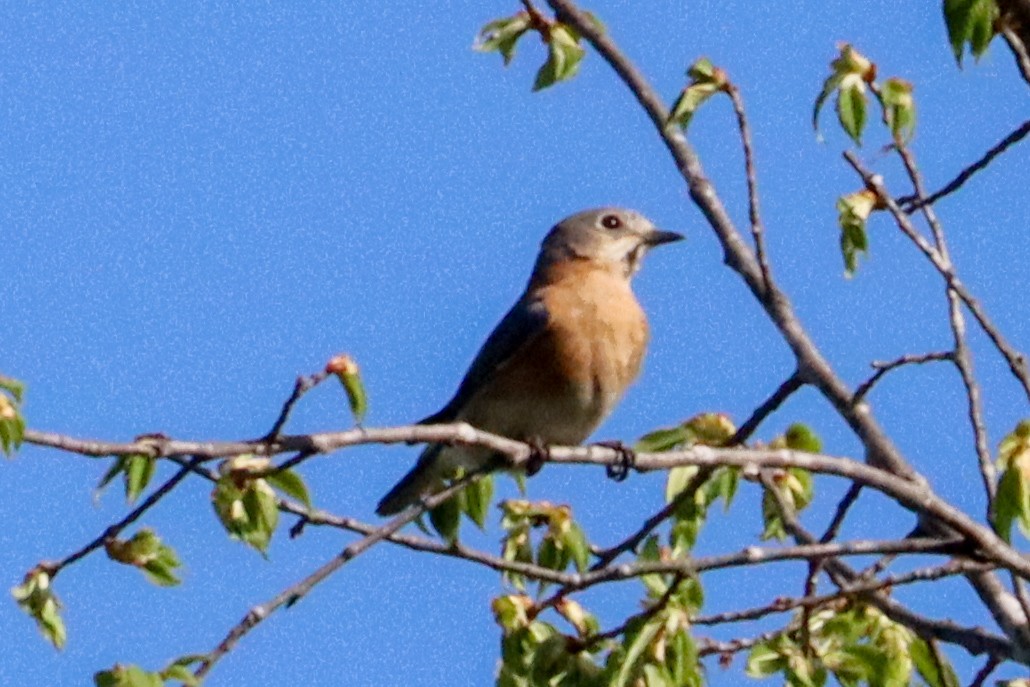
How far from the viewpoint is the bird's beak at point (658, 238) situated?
958 cm

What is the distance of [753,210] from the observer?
246 inches

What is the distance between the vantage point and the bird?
8508mm

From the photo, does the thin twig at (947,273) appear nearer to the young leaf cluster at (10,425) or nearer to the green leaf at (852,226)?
the green leaf at (852,226)

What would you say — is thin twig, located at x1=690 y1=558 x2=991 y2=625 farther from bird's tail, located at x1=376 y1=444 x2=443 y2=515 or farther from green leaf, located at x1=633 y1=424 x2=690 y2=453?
bird's tail, located at x1=376 y1=444 x2=443 y2=515

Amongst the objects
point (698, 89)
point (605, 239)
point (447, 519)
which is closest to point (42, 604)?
point (447, 519)

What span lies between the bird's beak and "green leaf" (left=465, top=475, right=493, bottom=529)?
3184 mm

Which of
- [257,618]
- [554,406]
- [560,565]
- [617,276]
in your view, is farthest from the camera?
[617,276]

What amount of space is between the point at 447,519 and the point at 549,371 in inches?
86.0

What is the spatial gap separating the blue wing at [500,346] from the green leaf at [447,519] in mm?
2146

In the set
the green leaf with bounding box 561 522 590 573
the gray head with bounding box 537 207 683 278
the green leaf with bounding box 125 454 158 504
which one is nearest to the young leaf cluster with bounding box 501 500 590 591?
the green leaf with bounding box 561 522 590 573

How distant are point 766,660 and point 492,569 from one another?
0.93 metres

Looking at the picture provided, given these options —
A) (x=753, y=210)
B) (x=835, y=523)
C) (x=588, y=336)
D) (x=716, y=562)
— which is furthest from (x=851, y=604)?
(x=588, y=336)

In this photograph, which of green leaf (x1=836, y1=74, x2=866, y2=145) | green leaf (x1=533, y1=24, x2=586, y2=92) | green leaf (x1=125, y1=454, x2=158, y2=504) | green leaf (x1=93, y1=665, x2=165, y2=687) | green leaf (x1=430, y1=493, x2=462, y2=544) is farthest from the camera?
green leaf (x1=533, y1=24, x2=586, y2=92)

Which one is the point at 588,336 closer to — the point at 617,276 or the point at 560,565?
the point at 617,276
